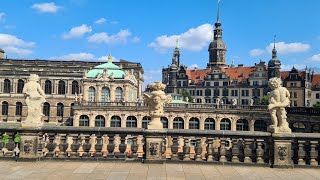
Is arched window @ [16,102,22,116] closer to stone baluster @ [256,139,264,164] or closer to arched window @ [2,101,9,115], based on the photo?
arched window @ [2,101,9,115]

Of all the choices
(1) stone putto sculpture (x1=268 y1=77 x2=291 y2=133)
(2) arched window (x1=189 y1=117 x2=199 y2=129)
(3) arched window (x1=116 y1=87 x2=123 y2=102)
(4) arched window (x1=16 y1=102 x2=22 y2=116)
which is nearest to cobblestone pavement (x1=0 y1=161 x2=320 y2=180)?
(1) stone putto sculpture (x1=268 y1=77 x2=291 y2=133)

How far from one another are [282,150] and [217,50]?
115 m

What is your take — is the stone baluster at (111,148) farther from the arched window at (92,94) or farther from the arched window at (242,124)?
the arched window at (92,94)

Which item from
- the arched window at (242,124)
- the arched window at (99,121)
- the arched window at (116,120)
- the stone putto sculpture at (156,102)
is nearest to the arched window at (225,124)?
the arched window at (242,124)

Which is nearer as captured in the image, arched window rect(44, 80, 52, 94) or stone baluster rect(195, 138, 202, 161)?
stone baluster rect(195, 138, 202, 161)

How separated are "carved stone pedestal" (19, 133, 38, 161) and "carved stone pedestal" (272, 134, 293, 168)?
260 inches

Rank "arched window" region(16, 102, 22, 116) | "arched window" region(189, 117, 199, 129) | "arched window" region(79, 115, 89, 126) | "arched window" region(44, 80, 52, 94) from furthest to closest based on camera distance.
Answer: "arched window" region(44, 80, 52, 94)
"arched window" region(16, 102, 22, 116)
"arched window" region(189, 117, 199, 129)
"arched window" region(79, 115, 89, 126)

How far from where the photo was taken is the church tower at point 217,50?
12312cm

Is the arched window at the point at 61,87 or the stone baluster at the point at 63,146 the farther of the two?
the arched window at the point at 61,87

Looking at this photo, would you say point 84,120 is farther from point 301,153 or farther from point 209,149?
point 301,153

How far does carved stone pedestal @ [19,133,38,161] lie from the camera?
9.98 metres

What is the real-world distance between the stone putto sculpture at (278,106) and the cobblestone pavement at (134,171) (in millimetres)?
1145

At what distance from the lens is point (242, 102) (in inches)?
3898

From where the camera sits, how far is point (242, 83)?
9838 centimetres
